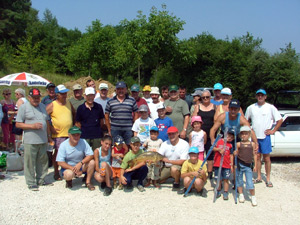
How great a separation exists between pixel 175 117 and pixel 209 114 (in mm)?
768

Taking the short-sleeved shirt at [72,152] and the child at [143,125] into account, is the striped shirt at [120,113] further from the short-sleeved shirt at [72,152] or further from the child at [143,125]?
the short-sleeved shirt at [72,152]

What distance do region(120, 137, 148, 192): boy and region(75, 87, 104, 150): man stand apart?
0.90m

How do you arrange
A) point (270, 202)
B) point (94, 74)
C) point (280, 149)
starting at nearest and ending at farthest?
1. point (270, 202)
2. point (280, 149)
3. point (94, 74)

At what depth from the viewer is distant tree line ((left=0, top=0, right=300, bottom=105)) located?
16156 millimetres

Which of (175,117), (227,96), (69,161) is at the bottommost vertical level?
(69,161)

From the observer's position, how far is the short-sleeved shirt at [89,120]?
607cm

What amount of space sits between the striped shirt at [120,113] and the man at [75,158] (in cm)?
77

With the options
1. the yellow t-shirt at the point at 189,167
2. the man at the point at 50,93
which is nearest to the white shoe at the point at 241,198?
the yellow t-shirt at the point at 189,167

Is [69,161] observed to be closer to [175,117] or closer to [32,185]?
[32,185]

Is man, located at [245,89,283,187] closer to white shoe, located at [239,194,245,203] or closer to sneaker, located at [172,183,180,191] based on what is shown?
white shoe, located at [239,194,245,203]

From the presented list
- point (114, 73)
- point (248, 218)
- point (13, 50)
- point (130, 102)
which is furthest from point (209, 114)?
point (13, 50)

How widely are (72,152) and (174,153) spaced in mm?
2031

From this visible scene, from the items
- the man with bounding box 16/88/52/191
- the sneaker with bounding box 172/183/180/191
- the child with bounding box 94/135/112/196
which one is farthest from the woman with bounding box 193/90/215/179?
the man with bounding box 16/88/52/191

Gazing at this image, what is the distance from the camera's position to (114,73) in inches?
1020
